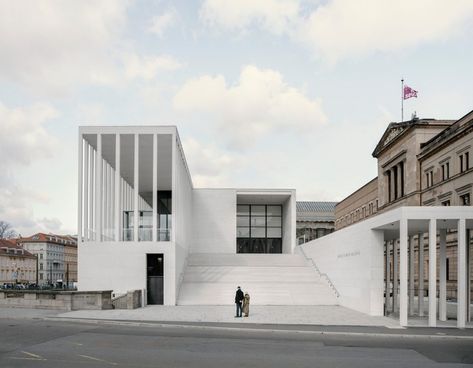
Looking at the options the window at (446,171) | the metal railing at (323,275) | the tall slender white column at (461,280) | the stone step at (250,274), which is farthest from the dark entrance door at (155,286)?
the window at (446,171)

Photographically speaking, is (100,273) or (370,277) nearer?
(370,277)

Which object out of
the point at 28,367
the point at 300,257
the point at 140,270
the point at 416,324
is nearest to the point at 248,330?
the point at 416,324

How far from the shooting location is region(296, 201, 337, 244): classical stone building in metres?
110

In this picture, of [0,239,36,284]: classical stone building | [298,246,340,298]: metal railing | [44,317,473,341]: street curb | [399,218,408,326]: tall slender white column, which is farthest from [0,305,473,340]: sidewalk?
[0,239,36,284]: classical stone building

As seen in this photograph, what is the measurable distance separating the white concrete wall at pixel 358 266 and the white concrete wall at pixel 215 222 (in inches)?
831

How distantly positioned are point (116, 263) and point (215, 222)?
26793 mm

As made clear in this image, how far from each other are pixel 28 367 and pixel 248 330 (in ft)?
33.4

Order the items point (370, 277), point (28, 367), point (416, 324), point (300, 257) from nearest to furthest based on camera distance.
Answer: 1. point (28, 367)
2. point (416, 324)
3. point (370, 277)
4. point (300, 257)

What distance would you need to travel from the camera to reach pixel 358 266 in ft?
102

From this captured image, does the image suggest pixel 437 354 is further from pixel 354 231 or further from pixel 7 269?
pixel 7 269

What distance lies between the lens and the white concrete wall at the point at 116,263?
3466 cm

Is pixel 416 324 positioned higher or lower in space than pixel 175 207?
lower

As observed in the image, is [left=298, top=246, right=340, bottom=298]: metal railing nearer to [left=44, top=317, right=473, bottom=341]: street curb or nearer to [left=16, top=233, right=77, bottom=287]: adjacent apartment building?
[left=44, top=317, right=473, bottom=341]: street curb

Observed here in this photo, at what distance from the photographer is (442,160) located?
53.9 m
